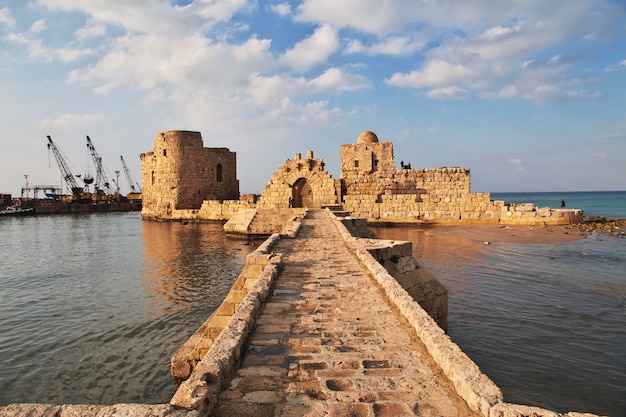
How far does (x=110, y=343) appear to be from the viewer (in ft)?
22.1

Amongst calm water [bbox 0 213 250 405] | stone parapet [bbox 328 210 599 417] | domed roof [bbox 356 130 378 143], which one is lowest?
calm water [bbox 0 213 250 405]

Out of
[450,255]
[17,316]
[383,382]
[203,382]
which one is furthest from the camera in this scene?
[450,255]

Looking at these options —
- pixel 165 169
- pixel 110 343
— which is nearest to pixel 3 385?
pixel 110 343

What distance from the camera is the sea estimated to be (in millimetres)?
5121

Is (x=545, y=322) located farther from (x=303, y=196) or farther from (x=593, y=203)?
(x=593, y=203)

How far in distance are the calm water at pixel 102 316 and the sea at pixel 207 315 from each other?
1.2 inches

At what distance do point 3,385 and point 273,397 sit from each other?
5.00m

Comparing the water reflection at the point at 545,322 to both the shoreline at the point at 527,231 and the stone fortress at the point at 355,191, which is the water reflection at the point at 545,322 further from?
the stone fortress at the point at 355,191

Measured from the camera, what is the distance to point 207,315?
26.3 ft

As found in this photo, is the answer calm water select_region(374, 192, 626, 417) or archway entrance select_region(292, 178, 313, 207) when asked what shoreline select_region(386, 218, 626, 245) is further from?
archway entrance select_region(292, 178, 313, 207)

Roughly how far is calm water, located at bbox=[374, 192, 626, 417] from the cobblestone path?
7.25 feet

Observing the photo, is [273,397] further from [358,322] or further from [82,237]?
[82,237]

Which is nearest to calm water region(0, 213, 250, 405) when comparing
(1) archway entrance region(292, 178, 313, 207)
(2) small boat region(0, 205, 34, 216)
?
(1) archway entrance region(292, 178, 313, 207)

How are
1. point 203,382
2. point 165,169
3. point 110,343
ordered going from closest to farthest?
point 203,382 < point 110,343 < point 165,169
